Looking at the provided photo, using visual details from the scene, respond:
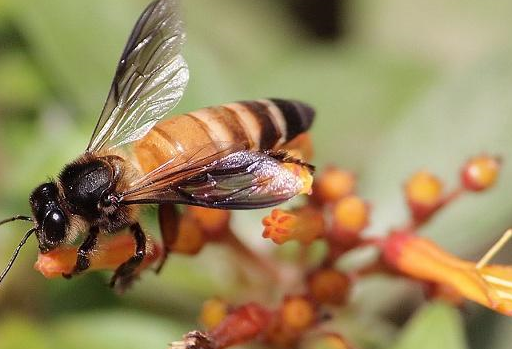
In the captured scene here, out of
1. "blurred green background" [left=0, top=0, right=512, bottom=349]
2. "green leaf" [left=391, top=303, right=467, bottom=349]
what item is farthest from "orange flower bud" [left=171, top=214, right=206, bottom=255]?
"green leaf" [left=391, top=303, right=467, bottom=349]

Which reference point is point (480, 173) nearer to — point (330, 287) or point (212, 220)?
point (330, 287)

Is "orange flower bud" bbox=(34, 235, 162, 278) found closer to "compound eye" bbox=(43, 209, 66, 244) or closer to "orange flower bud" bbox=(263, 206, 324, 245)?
"compound eye" bbox=(43, 209, 66, 244)

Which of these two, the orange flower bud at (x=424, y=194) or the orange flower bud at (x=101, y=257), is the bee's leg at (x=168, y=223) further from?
the orange flower bud at (x=424, y=194)

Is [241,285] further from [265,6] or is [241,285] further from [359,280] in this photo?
[265,6]

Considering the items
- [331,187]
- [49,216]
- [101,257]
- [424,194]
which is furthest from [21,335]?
[424,194]

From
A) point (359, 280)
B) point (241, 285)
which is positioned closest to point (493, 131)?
point (359, 280)

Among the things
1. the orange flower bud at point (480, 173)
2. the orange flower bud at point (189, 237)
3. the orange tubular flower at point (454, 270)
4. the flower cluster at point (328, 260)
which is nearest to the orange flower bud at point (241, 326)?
the flower cluster at point (328, 260)
